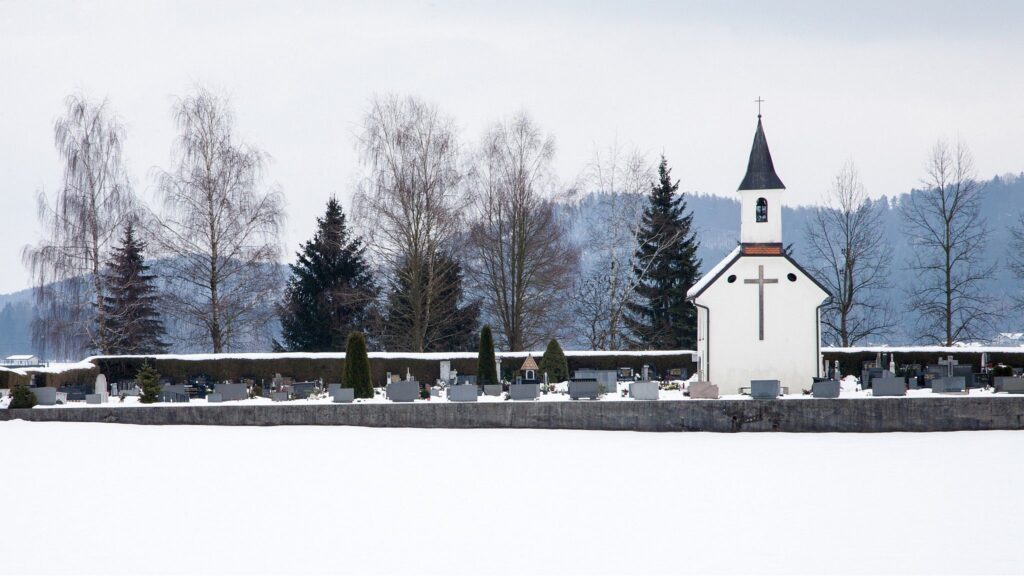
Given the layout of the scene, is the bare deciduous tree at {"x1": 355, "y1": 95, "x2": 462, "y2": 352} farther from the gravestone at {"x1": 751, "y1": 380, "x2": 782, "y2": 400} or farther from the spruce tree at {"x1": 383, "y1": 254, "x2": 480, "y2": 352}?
the gravestone at {"x1": 751, "y1": 380, "x2": 782, "y2": 400}

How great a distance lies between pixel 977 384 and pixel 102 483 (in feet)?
89.4

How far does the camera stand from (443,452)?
22188 mm

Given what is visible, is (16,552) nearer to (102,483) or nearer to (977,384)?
(102,483)

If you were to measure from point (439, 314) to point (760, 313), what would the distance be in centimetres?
1517

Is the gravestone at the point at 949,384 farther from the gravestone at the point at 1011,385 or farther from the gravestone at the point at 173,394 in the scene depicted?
the gravestone at the point at 173,394

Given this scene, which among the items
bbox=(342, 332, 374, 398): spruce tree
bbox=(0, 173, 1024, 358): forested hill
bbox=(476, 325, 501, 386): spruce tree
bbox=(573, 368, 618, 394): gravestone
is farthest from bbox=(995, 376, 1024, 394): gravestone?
bbox=(0, 173, 1024, 358): forested hill

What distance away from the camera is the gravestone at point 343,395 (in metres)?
29.9

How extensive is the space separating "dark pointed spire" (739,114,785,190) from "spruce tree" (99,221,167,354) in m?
23.8

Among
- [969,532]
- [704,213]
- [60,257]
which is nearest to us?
[969,532]

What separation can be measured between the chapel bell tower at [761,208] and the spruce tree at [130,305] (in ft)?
76.9

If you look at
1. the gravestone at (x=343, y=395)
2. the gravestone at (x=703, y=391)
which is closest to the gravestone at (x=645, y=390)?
the gravestone at (x=703, y=391)

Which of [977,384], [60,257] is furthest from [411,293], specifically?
[977,384]

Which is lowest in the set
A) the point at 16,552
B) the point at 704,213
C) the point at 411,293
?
the point at 16,552

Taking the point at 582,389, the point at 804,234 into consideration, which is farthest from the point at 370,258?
the point at 804,234
